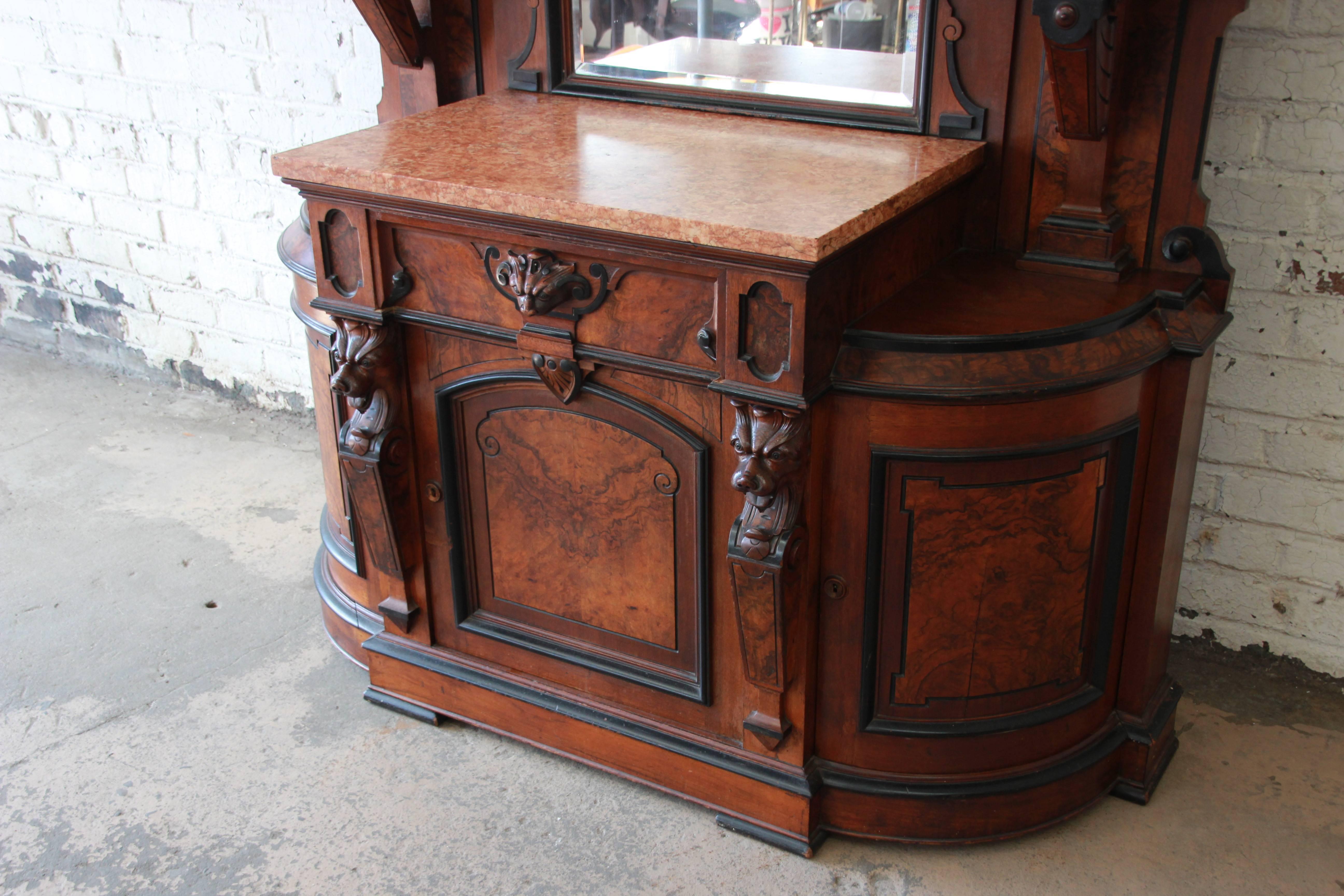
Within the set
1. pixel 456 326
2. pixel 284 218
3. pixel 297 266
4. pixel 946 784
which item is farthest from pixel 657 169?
pixel 284 218

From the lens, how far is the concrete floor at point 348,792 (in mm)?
1931

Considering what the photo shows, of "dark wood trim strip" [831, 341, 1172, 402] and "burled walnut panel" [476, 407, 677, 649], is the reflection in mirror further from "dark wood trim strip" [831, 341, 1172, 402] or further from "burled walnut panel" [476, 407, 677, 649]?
"burled walnut panel" [476, 407, 677, 649]

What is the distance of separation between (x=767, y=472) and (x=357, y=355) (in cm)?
74

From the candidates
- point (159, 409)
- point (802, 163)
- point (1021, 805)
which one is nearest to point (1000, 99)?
point (802, 163)

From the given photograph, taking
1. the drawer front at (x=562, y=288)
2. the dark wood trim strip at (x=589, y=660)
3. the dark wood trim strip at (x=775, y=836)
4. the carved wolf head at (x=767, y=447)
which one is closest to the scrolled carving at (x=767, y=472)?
the carved wolf head at (x=767, y=447)

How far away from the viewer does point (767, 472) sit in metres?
1.72

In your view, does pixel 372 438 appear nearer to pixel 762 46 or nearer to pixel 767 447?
pixel 767 447

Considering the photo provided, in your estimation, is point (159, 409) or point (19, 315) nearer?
point (159, 409)

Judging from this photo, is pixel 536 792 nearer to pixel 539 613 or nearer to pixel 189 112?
pixel 539 613

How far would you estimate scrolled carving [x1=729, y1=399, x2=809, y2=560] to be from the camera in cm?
171

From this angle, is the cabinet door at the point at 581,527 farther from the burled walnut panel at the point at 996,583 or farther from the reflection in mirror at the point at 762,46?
A: the reflection in mirror at the point at 762,46

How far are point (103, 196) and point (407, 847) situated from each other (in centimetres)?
231

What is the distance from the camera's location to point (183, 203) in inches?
131

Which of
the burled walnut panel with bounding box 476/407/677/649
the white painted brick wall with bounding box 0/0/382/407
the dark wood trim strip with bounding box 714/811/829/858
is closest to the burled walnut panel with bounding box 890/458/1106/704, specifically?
the dark wood trim strip with bounding box 714/811/829/858
